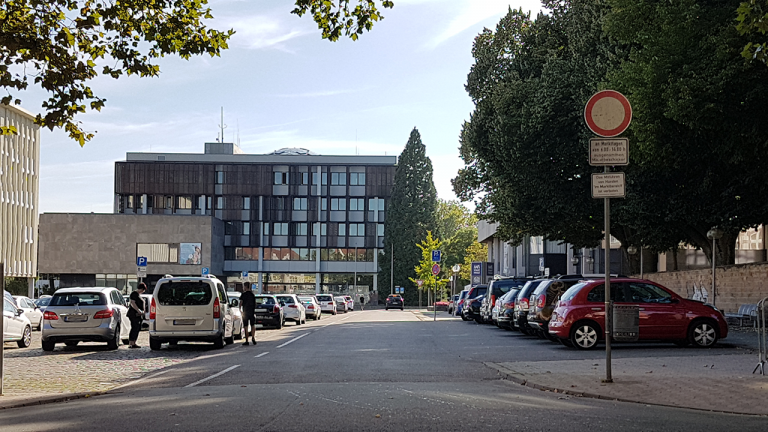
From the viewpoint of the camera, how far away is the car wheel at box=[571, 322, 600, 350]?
2039 cm

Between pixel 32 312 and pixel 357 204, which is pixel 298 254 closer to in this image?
pixel 357 204

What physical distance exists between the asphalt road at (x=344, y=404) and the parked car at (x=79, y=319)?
602 cm

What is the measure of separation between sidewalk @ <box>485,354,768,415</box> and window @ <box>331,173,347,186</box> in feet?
278

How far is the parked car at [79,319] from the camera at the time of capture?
22469mm

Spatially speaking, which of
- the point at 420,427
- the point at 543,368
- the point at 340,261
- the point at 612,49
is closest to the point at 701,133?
the point at 612,49

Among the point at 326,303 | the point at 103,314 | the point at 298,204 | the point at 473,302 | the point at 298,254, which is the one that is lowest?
the point at 326,303

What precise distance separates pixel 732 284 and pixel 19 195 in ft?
212

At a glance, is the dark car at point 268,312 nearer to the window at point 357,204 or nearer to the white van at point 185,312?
the white van at point 185,312

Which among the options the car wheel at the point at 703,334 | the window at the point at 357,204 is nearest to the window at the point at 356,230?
the window at the point at 357,204

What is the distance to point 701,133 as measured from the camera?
25984 millimetres

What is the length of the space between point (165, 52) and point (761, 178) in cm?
2017

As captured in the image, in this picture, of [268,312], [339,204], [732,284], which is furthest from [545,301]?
[339,204]

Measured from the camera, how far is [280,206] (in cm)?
10000

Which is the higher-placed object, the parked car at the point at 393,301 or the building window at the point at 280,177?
the building window at the point at 280,177
